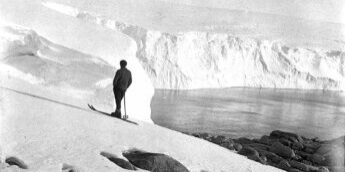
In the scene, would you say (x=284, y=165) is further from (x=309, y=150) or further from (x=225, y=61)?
(x=225, y=61)

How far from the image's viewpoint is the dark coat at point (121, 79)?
7977mm

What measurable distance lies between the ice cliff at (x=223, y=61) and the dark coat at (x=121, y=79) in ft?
73.3

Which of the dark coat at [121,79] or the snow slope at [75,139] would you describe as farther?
the dark coat at [121,79]

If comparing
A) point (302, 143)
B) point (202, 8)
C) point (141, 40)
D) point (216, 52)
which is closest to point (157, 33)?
point (141, 40)

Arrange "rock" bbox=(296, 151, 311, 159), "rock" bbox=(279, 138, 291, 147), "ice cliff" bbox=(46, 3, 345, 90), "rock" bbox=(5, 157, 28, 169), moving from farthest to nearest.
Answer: "ice cliff" bbox=(46, 3, 345, 90), "rock" bbox=(279, 138, 291, 147), "rock" bbox=(296, 151, 311, 159), "rock" bbox=(5, 157, 28, 169)

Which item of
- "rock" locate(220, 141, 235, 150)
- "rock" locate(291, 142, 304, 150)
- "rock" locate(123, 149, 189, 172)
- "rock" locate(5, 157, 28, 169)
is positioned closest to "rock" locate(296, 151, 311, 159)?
"rock" locate(291, 142, 304, 150)

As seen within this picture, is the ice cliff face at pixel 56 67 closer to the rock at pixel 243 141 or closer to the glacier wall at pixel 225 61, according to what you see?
the rock at pixel 243 141

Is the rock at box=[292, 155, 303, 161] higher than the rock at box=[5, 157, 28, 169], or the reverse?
the rock at box=[5, 157, 28, 169]

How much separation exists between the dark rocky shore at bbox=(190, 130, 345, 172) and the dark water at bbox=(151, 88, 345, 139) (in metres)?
2.10

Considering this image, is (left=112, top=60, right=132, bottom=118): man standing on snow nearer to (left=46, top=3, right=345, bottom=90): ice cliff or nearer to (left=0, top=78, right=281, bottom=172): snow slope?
(left=0, top=78, right=281, bottom=172): snow slope

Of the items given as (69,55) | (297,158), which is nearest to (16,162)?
(69,55)

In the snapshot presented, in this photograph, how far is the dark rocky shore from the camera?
11430mm

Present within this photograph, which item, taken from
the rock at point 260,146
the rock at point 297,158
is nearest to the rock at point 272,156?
the rock at point 297,158

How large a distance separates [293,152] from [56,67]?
6.64m
